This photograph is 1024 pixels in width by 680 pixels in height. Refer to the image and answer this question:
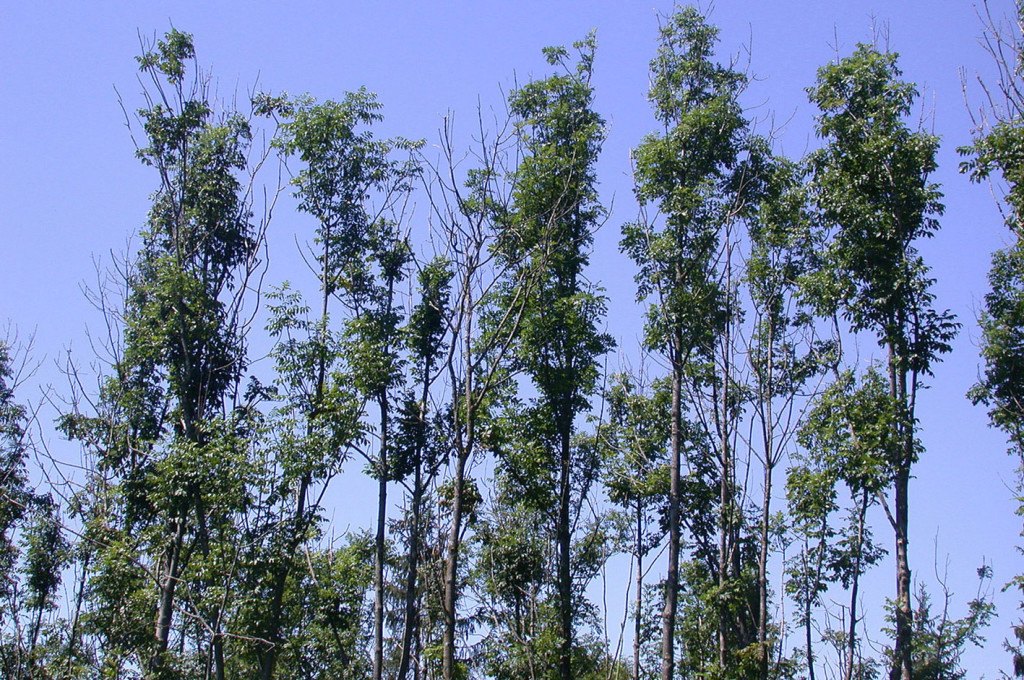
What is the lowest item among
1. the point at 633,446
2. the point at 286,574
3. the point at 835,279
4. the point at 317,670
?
the point at 317,670

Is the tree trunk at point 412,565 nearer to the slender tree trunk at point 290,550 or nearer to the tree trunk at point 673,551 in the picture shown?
the slender tree trunk at point 290,550

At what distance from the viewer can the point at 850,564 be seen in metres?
16.7

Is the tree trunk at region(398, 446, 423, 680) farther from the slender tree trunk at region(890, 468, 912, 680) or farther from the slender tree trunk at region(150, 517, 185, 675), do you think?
the slender tree trunk at region(890, 468, 912, 680)

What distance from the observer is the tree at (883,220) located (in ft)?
53.4

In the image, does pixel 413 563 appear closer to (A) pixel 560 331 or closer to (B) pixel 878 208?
(A) pixel 560 331

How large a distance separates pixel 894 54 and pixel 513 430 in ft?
35.9

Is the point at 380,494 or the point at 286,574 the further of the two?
the point at 380,494

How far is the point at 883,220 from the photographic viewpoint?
16719 millimetres

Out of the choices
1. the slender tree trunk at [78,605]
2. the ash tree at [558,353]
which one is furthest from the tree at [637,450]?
the slender tree trunk at [78,605]

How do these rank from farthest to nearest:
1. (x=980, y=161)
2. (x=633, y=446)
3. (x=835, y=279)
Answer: (x=633, y=446) → (x=835, y=279) → (x=980, y=161)

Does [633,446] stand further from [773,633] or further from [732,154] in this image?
[732,154]

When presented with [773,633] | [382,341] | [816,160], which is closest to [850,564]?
[773,633]

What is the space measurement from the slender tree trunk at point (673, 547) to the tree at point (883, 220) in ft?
10.5

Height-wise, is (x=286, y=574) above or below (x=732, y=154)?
below
